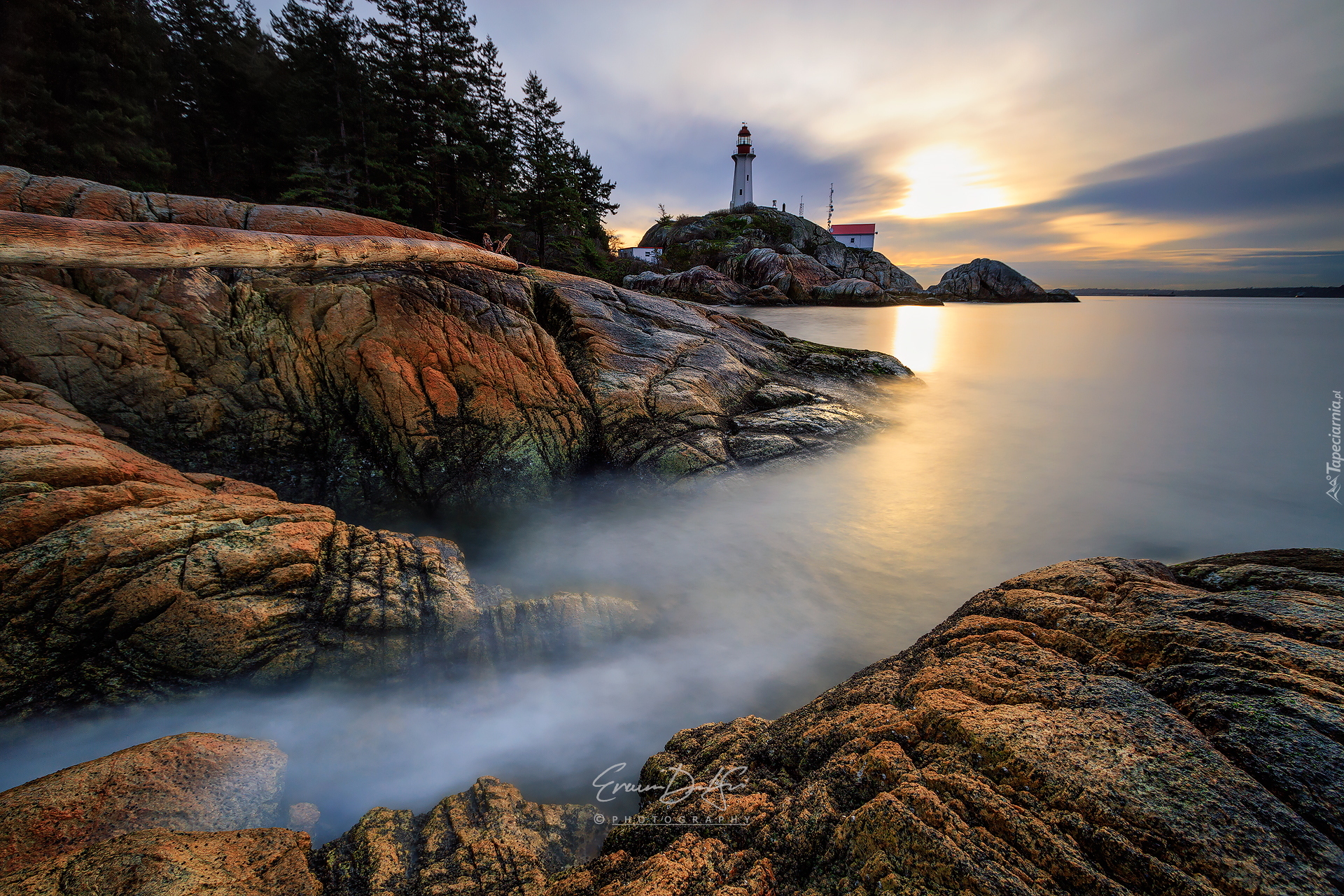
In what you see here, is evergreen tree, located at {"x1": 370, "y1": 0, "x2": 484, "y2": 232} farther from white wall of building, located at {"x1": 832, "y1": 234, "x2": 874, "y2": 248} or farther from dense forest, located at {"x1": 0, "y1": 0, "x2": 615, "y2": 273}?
white wall of building, located at {"x1": 832, "y1": 234, "x2": 874, "y2": 248}

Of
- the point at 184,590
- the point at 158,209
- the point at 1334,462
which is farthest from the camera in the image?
the point at 1334,462

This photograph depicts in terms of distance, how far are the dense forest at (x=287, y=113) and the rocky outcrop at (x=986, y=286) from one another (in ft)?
192

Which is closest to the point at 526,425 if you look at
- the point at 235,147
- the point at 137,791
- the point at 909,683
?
the point at 137,791

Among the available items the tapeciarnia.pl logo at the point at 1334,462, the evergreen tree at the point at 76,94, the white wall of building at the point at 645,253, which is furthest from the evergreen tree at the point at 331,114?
the white wall of building at the point at 645,253

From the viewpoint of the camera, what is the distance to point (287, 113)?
21.6 m

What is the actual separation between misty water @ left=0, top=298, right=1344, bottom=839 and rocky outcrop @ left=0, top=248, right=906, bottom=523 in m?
1.21

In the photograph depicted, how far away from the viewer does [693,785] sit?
2.70 m

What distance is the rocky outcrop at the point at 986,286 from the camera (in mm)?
63156

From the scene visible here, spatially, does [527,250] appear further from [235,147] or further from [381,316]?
[381,316]

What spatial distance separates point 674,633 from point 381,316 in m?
6.09

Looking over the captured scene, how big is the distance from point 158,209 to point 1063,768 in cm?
1100
